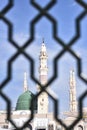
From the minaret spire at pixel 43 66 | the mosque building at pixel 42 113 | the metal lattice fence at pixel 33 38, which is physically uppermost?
the minaret spire at pixel 43 66

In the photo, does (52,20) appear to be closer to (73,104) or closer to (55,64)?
(55,64)

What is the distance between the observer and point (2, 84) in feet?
2.64

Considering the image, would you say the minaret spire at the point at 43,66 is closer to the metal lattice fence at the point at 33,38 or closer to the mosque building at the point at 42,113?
the mosque building at the point at 42,113

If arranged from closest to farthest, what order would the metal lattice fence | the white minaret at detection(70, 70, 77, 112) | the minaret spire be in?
the metal lattice fence → the minaret spire → the white minaret at detection(70, 70, 77, 112)

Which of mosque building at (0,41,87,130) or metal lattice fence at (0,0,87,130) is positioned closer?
metal lattice fence at (0,0,87,130)

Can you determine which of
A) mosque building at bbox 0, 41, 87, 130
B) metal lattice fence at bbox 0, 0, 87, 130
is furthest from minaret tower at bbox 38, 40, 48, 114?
metal lattice fence at bbox 0, 0, 87, 130

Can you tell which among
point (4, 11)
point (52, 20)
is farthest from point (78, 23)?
point (4, 11)

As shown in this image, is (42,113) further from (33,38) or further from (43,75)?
(33,38)

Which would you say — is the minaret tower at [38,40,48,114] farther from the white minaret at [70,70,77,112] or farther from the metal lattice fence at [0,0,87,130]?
the metal lattice fence at [0,0,87,130]

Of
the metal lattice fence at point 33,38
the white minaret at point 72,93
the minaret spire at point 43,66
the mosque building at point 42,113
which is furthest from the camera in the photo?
the white minaret at point 72,93

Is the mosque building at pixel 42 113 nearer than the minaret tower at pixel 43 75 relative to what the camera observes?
Yes

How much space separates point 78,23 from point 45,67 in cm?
1664

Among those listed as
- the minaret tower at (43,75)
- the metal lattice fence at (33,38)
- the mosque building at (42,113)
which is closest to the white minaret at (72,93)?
the mosque building at (42,113)

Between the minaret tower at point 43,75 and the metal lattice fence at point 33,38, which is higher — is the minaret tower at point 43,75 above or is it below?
above
